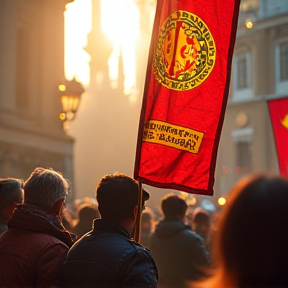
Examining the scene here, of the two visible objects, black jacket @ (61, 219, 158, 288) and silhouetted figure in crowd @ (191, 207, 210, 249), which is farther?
silhouetted figure in crowd @ (191, 207, 210, 249)

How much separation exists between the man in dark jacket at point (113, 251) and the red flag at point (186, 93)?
2.71 feet

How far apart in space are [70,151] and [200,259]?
42.1 ft

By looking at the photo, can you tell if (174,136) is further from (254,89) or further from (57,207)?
(254,89)

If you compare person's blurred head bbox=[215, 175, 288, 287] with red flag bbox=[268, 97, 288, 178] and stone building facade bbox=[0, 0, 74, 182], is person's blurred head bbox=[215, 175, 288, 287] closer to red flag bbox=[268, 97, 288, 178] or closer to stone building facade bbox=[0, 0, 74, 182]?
red flag bbox=[268, 97, 288, 178]

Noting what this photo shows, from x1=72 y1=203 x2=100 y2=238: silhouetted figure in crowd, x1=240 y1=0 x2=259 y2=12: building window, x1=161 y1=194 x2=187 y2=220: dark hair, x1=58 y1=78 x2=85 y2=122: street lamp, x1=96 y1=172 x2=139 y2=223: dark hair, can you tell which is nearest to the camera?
x1=96 y1=172 x2=139 y2=223: dark hair

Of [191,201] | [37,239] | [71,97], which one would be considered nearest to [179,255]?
[37,239]

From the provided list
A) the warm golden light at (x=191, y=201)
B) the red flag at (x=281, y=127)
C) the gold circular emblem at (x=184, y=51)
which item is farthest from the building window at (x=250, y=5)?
the gold circular emblem at (x=184, y=51)

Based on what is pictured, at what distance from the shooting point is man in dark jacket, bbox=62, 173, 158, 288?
10.7ft

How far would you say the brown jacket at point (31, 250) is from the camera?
3.65 m

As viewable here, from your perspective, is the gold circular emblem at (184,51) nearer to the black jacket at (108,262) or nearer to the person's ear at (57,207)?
the person's ear at (57,207)

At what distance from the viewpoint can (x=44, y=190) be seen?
12.7 ft

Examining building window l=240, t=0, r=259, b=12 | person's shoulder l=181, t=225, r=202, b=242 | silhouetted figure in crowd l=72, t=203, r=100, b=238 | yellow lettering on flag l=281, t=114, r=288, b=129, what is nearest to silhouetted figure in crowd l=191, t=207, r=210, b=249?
yellow lettering on flag l=281, t=114, r=288, b=129

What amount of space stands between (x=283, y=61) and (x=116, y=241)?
35515 mm

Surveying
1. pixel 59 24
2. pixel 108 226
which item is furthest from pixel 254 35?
pixel 108 226
